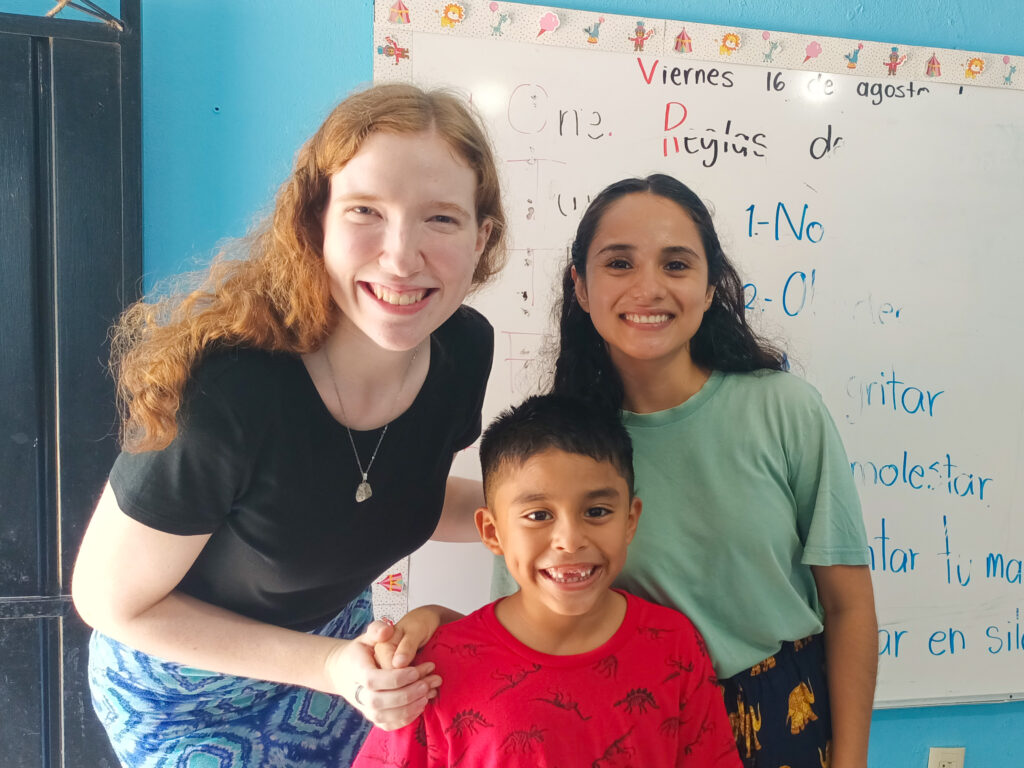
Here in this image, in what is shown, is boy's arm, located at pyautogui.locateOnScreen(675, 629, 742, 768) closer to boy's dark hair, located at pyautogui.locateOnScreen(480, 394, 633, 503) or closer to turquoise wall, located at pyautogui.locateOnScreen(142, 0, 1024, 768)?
boy's dark hair, located at pyautogui.locateOnScreen(480, 394, 633, 503)

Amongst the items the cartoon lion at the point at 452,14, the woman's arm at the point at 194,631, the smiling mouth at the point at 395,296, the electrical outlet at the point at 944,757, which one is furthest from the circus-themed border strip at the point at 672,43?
the electrical outlet at the point at 944,757

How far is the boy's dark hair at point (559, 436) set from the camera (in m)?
0.86

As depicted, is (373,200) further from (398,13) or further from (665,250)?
(398,13)

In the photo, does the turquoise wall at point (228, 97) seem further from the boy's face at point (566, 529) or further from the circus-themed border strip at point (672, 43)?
the boy's face at point (566, 529)

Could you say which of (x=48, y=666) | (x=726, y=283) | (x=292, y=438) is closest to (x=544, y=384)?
(x=726, y=283)

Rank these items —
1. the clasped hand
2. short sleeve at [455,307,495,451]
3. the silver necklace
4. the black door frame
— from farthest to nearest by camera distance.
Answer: the black door frame
short sleeve at [455,307,495,451]
the silver necklace
the clasped hand

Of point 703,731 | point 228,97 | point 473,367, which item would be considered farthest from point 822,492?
point 228,97

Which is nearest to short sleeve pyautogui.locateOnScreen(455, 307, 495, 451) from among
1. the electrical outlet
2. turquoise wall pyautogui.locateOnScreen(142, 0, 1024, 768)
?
turquoise wall pyautogui.locateOnScreen(142, 0, 1024, 768)

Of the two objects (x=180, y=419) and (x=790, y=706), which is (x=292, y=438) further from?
(x=790, y=706)

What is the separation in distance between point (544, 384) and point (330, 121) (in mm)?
734

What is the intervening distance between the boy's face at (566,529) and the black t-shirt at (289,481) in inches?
6.9

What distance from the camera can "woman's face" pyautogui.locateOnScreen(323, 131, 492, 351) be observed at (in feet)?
2.54

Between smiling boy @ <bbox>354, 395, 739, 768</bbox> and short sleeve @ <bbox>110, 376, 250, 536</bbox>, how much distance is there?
0.31 metres

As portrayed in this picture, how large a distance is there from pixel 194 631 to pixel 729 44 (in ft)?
4.65
